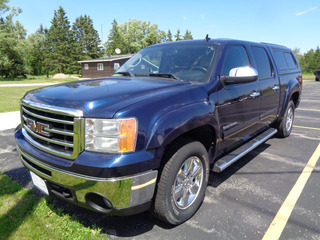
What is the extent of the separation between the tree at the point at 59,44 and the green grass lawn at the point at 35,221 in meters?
54.2

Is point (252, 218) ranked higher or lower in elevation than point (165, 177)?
lower

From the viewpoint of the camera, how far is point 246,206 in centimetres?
286

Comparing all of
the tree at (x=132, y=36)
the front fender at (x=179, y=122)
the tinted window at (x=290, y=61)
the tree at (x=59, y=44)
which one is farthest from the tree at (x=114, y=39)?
the front fender at (x=179, y=122)

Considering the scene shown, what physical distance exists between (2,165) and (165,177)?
3375 mm

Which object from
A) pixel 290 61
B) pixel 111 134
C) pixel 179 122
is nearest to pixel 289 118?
pixel 290 61

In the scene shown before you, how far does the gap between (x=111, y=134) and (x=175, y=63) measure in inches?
70.5

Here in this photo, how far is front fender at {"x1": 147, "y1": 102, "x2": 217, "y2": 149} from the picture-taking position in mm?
2025

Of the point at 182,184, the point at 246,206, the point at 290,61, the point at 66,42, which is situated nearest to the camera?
the point at 182,184

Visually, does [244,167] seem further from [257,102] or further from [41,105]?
[41,105]

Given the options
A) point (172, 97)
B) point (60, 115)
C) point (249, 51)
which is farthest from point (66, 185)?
point (249, 51)

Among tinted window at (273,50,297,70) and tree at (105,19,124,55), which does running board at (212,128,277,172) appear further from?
tree at (105,19,124,55)

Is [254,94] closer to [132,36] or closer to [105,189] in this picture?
[105,189]

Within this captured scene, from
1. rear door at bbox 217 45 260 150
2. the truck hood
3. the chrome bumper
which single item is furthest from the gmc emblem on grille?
rear door at bbox 217 45 260 150

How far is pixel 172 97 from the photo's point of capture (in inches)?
90.7
